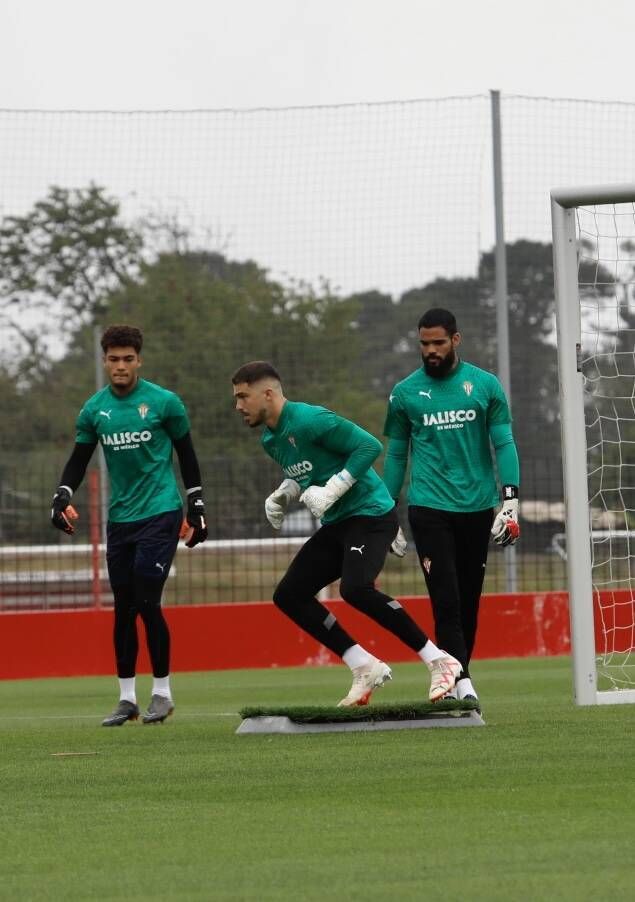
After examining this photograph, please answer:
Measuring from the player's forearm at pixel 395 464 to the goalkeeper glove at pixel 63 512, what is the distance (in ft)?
5.67

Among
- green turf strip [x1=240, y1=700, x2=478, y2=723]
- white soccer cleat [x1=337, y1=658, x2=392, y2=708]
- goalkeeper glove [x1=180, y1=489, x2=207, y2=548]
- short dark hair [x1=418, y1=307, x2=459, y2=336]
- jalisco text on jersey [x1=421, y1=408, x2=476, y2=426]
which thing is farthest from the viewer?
goalkeeper glove [x1=180, y1=489, x2=207, y2=548]

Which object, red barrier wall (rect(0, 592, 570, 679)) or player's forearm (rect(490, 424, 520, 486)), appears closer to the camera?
player's forearm (rect(490, 424, 520, 486))

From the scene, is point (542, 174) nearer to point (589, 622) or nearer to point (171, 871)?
point (589, 622)

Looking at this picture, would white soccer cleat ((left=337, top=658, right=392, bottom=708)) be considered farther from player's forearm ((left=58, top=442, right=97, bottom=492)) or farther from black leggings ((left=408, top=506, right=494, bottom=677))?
player's forearm ((left=58, top=442, right=97, bottom=492))

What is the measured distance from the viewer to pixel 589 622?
9.35 meters

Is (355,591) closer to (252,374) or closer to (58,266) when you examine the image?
(252,374)

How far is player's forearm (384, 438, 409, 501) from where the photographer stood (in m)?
9.11

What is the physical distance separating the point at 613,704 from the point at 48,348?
41.3 feet

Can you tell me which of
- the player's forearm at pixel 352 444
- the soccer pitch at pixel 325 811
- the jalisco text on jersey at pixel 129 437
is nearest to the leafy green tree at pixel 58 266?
the jalisco text on jersey at pixel 129 437

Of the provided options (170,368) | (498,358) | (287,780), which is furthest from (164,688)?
(170,368)

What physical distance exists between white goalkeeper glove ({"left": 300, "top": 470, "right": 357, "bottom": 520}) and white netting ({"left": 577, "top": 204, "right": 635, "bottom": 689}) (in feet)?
6.88

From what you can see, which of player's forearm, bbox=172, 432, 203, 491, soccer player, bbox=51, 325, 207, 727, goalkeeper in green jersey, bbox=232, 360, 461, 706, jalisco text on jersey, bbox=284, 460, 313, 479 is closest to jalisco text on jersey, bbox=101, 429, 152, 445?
soccer player, bbox=51, 325, 207, 727

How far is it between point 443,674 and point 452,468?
1.05 m

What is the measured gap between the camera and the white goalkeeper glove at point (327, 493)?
27.2ft
